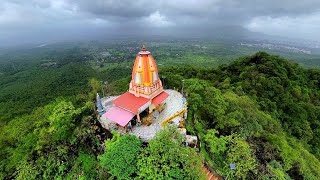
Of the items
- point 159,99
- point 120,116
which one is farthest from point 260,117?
point 120,116

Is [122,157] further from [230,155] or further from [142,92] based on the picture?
[230,155]

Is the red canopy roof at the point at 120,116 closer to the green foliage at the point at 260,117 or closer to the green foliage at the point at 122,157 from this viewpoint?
the green foliage at the point at 122,157

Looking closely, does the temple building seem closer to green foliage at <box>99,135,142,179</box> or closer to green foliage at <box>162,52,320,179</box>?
green foliage at <box>162,52,320,179</box>

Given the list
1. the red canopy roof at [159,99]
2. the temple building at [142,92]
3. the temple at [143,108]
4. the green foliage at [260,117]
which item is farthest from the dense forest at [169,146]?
the red canopy roof at [159,99]

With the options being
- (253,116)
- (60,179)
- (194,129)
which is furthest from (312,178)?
(60,179)

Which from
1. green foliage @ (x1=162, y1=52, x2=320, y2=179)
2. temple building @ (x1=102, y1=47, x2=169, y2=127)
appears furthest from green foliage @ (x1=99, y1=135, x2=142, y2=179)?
green foliage @ (x1=162, y1=52, x2=320, y2=179)
